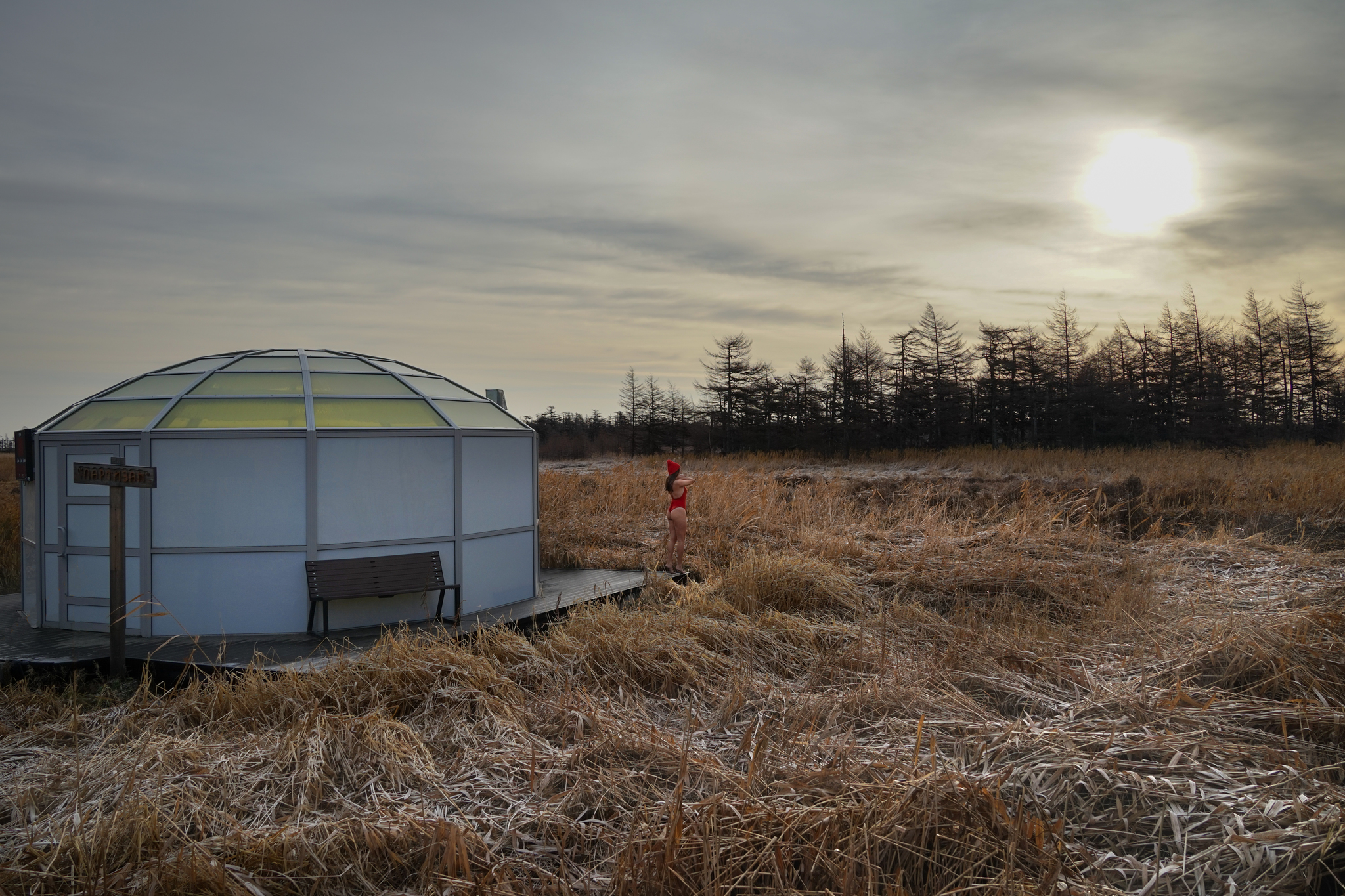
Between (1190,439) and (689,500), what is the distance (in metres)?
23.5

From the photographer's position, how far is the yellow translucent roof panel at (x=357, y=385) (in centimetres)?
794

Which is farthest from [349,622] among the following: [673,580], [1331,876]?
[1331,876]

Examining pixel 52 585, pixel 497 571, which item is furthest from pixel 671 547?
pixel 52 585

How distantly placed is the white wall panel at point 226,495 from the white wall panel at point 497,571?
159cm

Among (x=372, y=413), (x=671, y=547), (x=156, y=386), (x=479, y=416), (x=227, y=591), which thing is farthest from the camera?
(x=671, y=547)

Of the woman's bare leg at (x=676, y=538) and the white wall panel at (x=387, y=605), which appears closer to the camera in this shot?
the white wall panel at (x=387, y=605)

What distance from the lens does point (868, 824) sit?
356 cm

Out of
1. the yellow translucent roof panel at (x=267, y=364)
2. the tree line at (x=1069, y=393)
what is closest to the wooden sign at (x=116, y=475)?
the yellow translucent roof panel at (x=267, y=364)

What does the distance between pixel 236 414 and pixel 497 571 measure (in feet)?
9.60

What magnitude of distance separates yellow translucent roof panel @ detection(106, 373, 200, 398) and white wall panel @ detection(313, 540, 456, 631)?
2.48 m

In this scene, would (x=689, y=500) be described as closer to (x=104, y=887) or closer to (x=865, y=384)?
(x=104, y=887)

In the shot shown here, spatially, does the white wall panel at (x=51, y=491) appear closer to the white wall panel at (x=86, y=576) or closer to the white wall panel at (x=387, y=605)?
the white wall panel at (x=86, y=576)

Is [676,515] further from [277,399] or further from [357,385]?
[277,399]

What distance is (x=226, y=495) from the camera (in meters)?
7.05
